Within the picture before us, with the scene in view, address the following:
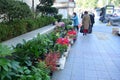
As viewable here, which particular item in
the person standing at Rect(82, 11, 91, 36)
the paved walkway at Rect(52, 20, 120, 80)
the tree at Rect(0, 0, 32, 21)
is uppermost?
the tree at Rect(0, 0, 32, 21)

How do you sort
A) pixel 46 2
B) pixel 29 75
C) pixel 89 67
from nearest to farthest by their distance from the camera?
pixel 29 75 → pixel 89 67 → pixel 46 2

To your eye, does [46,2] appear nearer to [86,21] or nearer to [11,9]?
[86,21]

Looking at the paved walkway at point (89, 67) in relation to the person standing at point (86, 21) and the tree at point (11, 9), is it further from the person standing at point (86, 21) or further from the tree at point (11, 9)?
the person standing at point (86, 21)

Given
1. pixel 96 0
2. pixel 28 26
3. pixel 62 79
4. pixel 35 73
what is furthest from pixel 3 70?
pixel 96 0

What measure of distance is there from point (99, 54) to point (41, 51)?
4.81 meters

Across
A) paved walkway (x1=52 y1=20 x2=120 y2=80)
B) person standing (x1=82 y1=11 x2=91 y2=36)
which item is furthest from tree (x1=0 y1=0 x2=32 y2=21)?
person standing (x1=82 y1=11 x2=91 y2=36)

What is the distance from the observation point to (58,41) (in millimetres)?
8961

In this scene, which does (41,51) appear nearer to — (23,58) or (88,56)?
(23,58)

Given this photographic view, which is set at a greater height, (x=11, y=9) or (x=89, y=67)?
(x=11, y=9)

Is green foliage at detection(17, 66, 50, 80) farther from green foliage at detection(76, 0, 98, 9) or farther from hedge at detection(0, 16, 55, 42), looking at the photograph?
green foliage at detection(76, 0, 98, 9)

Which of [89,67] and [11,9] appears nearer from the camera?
[89,67]

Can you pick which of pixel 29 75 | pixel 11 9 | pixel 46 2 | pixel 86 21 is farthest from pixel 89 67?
pixel 46 2

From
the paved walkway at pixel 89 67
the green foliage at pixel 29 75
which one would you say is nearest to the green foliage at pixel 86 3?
the paved walkway at pixel 89 67

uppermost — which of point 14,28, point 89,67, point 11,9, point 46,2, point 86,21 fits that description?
point 46,2
